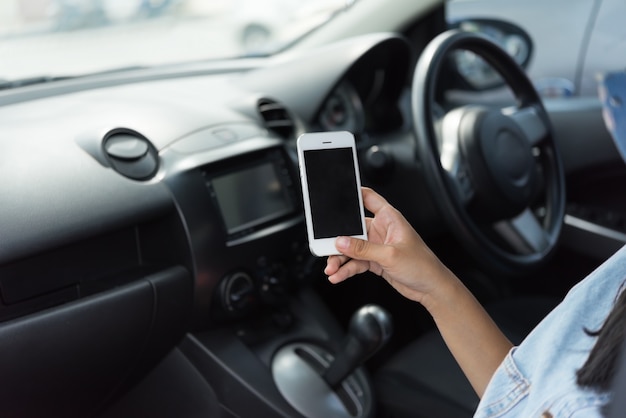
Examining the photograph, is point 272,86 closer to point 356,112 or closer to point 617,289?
point 356,112

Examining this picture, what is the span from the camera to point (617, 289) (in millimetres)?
705

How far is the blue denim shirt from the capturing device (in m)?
0.62

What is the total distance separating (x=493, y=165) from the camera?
1607mm

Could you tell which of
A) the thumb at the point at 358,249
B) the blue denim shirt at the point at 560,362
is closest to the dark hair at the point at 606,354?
the blue denim shirt at the point at 560,362

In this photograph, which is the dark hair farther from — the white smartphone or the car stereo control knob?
the car stereo control knob

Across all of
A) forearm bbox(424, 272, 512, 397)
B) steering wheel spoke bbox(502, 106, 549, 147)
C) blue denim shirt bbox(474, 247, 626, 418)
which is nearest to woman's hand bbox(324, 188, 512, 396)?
forearm bbox(424, 272, 512, 397)

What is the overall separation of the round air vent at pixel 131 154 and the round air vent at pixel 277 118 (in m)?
0.31

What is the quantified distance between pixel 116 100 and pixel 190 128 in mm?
184

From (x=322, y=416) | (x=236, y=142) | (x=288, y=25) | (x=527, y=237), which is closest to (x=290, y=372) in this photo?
(x=322, y=416)

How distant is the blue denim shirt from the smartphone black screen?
271 mm

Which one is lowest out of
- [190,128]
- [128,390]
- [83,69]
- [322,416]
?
[322,416]

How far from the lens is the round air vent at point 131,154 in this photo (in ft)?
4.29

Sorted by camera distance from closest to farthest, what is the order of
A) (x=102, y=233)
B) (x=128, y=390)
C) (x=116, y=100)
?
(x=102, y=233) → (x=128, y=390) → (x=116, y=100)

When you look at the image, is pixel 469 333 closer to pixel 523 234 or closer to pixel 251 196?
pixel 251 196
